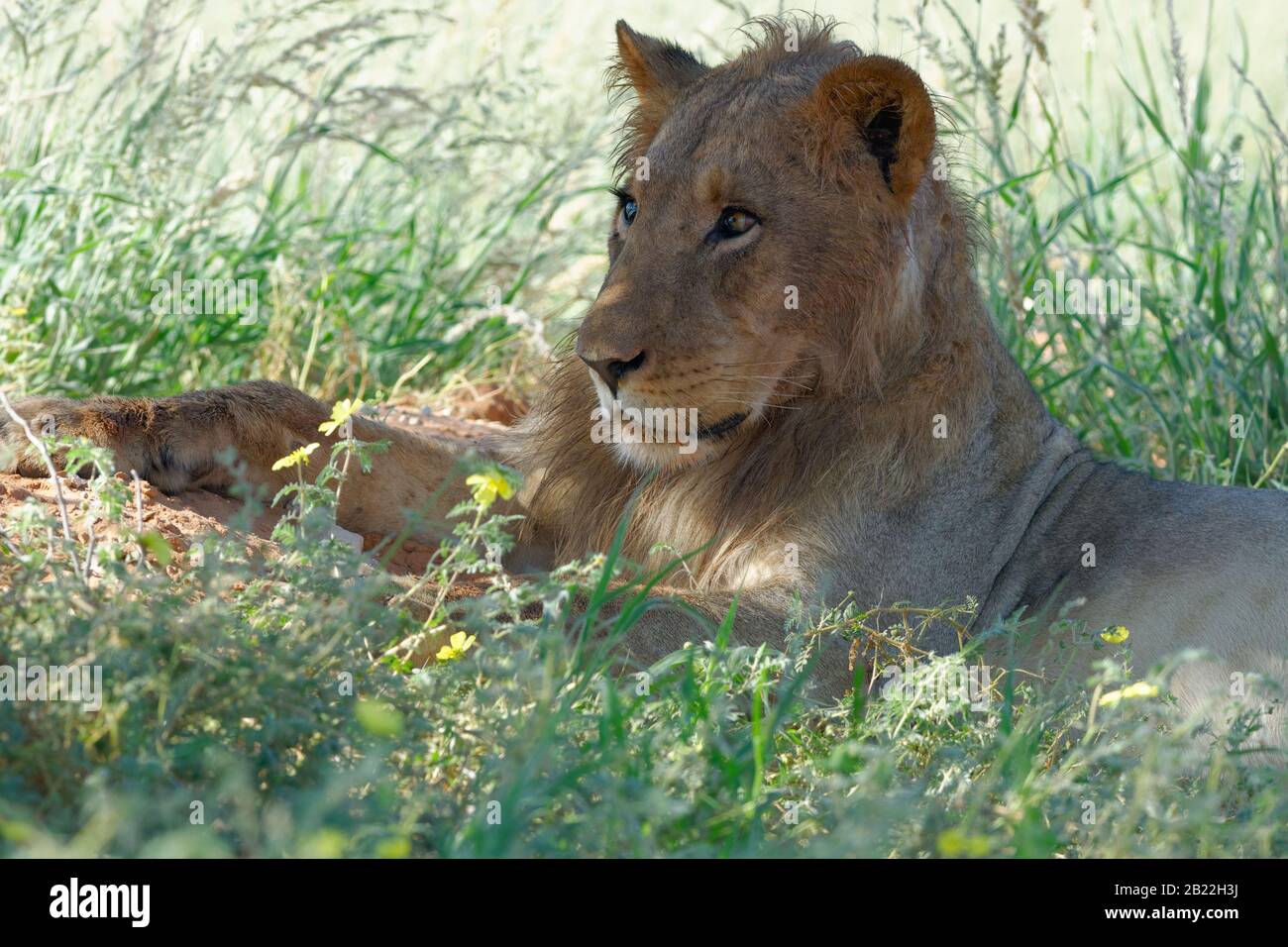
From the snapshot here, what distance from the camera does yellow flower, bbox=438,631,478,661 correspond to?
3.03 meters

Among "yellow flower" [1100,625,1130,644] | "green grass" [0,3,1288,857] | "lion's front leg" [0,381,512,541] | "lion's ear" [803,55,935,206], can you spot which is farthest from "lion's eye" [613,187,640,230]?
"yellow flower" [1100,625,1130,644]

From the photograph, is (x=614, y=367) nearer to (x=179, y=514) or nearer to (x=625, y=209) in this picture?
(x=625, y=209)

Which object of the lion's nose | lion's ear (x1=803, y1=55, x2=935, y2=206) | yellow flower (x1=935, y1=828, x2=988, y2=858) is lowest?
yellow flower (x1=935, y1=828, x2=988, y2=858)

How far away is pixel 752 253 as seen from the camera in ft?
12.1

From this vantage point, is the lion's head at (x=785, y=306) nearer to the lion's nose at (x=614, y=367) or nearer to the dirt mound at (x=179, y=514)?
the lion's nose at (x=614, y=367)

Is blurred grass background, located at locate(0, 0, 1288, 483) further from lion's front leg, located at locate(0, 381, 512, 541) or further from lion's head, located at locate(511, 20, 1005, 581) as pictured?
lion's head, located at locate(511, 20, 1005, 581)

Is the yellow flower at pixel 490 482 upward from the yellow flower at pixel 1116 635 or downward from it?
upward

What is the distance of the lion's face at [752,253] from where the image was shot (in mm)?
3615

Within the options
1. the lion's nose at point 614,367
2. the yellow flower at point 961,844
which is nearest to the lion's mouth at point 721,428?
the lion's nose at point 614,367

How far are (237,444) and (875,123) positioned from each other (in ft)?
6.27

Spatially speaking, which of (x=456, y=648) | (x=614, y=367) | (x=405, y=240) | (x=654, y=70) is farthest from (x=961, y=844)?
(x=405, y=240)

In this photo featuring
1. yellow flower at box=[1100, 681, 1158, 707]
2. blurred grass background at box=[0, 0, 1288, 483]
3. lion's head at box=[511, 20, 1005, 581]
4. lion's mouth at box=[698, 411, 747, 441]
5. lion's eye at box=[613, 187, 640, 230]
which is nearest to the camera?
yellow flower at box=[1100, 681, 1158, 707]

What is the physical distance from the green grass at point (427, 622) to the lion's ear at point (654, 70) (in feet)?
2.45
